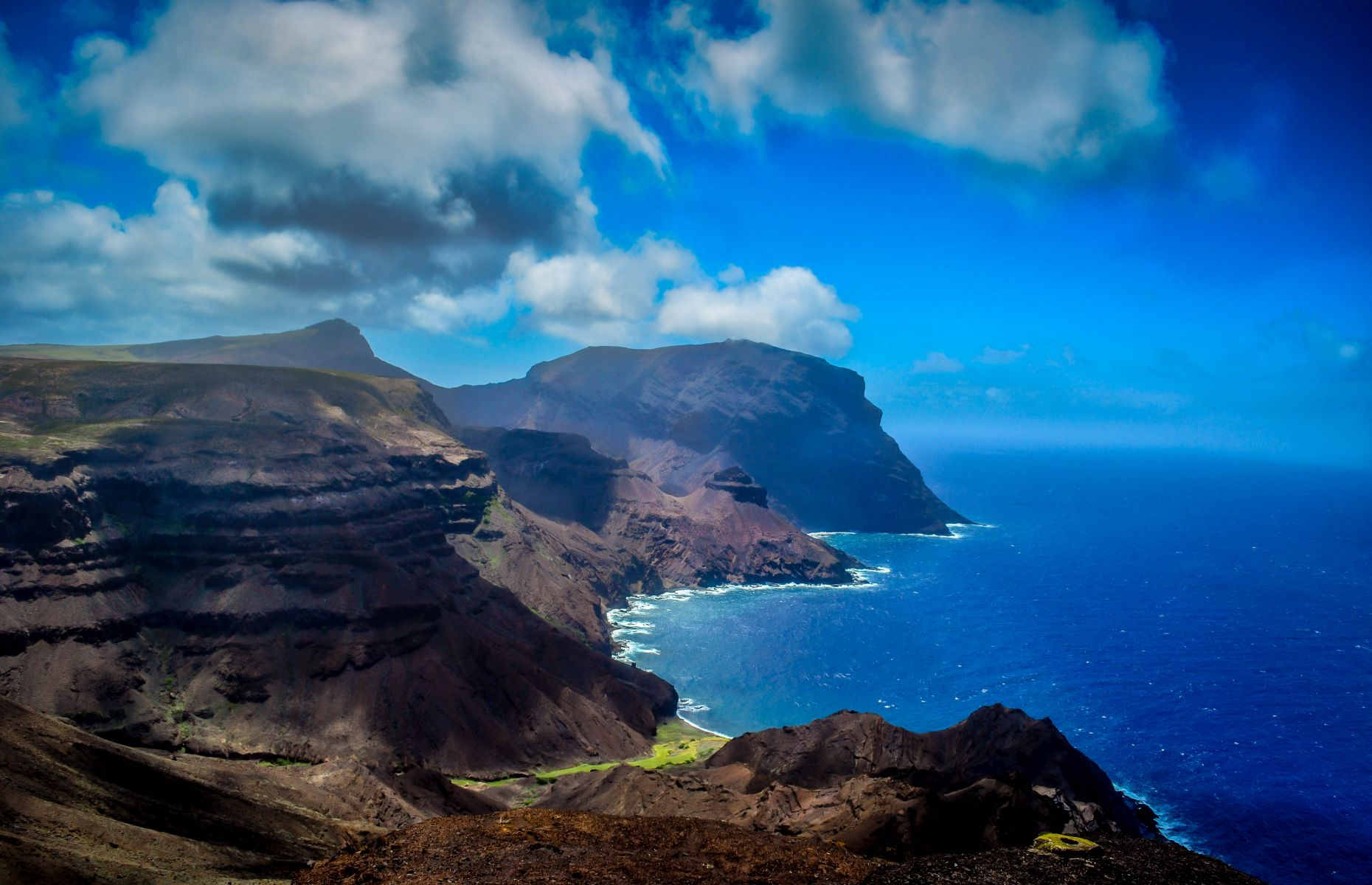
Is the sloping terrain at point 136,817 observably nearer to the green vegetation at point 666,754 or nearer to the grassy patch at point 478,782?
the grassy patch at point 478,782

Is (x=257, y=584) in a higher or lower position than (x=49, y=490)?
lower

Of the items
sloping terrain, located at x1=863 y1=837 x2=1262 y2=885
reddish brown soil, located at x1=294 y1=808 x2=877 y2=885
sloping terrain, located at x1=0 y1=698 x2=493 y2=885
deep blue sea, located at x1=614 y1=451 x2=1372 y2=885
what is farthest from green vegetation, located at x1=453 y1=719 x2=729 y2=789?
sloping terrain, located at x1=863 y1=837 x2=1262 y2=885

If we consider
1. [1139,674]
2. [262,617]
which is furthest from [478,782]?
[1139,674]

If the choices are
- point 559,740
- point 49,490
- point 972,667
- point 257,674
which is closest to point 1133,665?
point 972,667

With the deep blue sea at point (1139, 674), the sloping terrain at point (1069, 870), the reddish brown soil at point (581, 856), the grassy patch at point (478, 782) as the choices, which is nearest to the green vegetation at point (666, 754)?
the grassy patch at point (478, 782)

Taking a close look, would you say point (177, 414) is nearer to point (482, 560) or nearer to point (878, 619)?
point (482, 560)

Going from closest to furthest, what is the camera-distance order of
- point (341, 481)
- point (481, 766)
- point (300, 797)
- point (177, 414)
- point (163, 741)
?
1. point (300, 797)
2. point (163, 741)
3. point (481, 766)
4. point (341, 481)
5. point (177, 414)

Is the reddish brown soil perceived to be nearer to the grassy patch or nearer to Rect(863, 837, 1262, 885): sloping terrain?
Rect(863, 837, 1262, 885): sloping terrain

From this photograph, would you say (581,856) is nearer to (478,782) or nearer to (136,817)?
(136,817)
